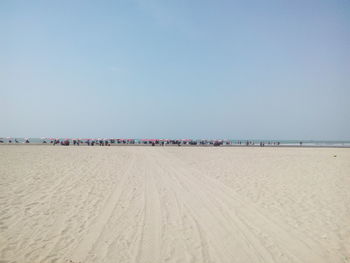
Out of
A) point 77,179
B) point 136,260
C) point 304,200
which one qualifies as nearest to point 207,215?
point 136,260

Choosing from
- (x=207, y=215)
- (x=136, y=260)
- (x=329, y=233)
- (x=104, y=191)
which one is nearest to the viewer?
(x=136, y=260)

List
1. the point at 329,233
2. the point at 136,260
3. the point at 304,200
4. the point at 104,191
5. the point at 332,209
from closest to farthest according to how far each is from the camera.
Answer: the point at 136,260 → the point at 329,233 → the point at 332,209 → the point at 304,200 → the point at 104,191

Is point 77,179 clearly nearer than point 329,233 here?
No

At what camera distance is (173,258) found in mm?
4750

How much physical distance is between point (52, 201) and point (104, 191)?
201 centimetres

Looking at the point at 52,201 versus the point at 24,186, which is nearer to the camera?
the point at 52,201

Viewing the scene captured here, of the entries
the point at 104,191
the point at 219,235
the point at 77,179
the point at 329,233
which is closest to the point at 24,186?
the point at 77,179

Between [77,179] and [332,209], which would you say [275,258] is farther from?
[77,179]

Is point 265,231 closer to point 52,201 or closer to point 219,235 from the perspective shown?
point 219,235

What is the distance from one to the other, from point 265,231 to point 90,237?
13.9 ft

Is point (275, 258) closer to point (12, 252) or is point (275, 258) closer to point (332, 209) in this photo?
point (332, 209)

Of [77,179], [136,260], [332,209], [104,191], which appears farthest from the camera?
[77,179]

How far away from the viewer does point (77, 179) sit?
1204 centimetres

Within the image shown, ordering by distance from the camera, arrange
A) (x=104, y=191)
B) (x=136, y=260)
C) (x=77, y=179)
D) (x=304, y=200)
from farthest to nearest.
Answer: (x=77, y=179)
(x=104, y=191)
(x=304, y=200)
(x=136, y=260)
